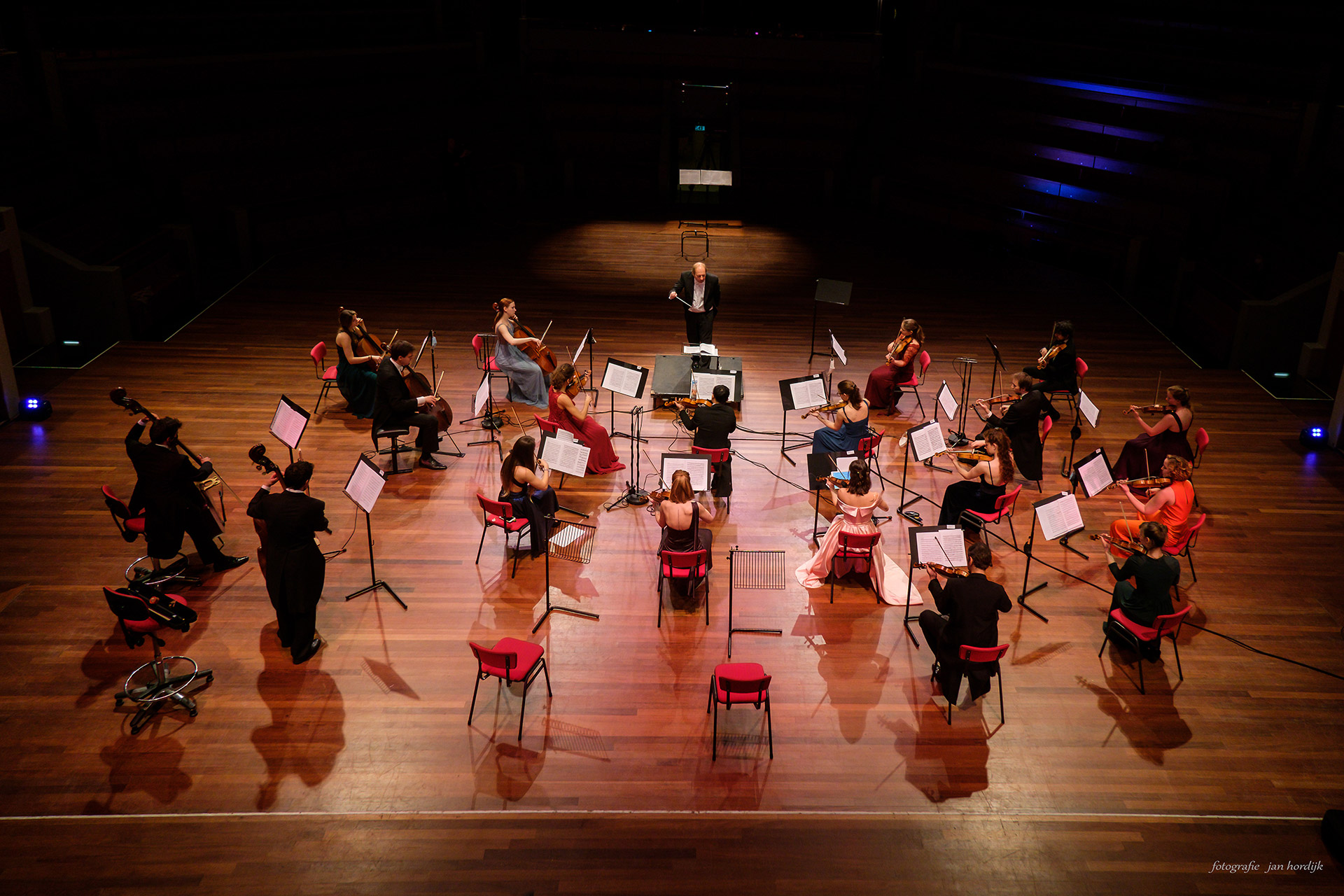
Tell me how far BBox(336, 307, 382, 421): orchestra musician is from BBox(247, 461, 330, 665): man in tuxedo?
320cm

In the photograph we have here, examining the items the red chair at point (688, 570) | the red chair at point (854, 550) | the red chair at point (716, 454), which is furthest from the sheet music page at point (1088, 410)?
the red chair at point (688, 570)

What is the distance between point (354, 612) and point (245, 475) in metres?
2.42

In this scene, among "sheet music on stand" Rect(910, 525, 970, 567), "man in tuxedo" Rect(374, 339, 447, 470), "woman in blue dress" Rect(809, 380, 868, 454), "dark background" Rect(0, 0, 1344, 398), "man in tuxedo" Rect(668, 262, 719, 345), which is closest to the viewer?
"sheet music on stand" Rect(910, 525, 970, 567)

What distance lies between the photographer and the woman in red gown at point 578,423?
8.19 m

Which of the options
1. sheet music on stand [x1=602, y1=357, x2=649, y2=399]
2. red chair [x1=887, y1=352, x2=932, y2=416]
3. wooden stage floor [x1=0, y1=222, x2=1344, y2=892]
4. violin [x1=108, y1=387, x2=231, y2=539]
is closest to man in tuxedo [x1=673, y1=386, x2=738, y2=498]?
sheet music on stand [x1=602, y1=357, x2=649, y2=399]

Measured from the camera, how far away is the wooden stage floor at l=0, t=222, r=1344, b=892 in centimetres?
508

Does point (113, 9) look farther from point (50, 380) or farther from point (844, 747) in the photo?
point (844, 747)

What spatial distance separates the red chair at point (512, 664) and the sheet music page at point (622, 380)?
8.79ft

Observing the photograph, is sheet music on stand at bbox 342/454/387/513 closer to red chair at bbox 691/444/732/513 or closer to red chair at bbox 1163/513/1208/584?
red chair at bbox 691/444/732/513

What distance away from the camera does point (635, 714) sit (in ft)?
19.6

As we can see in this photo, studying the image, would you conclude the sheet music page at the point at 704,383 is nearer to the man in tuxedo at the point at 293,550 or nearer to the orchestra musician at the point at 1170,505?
the orchestra musician at the point at 1170,505

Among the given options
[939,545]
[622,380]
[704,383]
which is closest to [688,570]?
[939,545]

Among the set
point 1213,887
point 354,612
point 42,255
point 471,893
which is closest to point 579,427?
point 354,612

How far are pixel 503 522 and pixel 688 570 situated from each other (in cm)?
147
